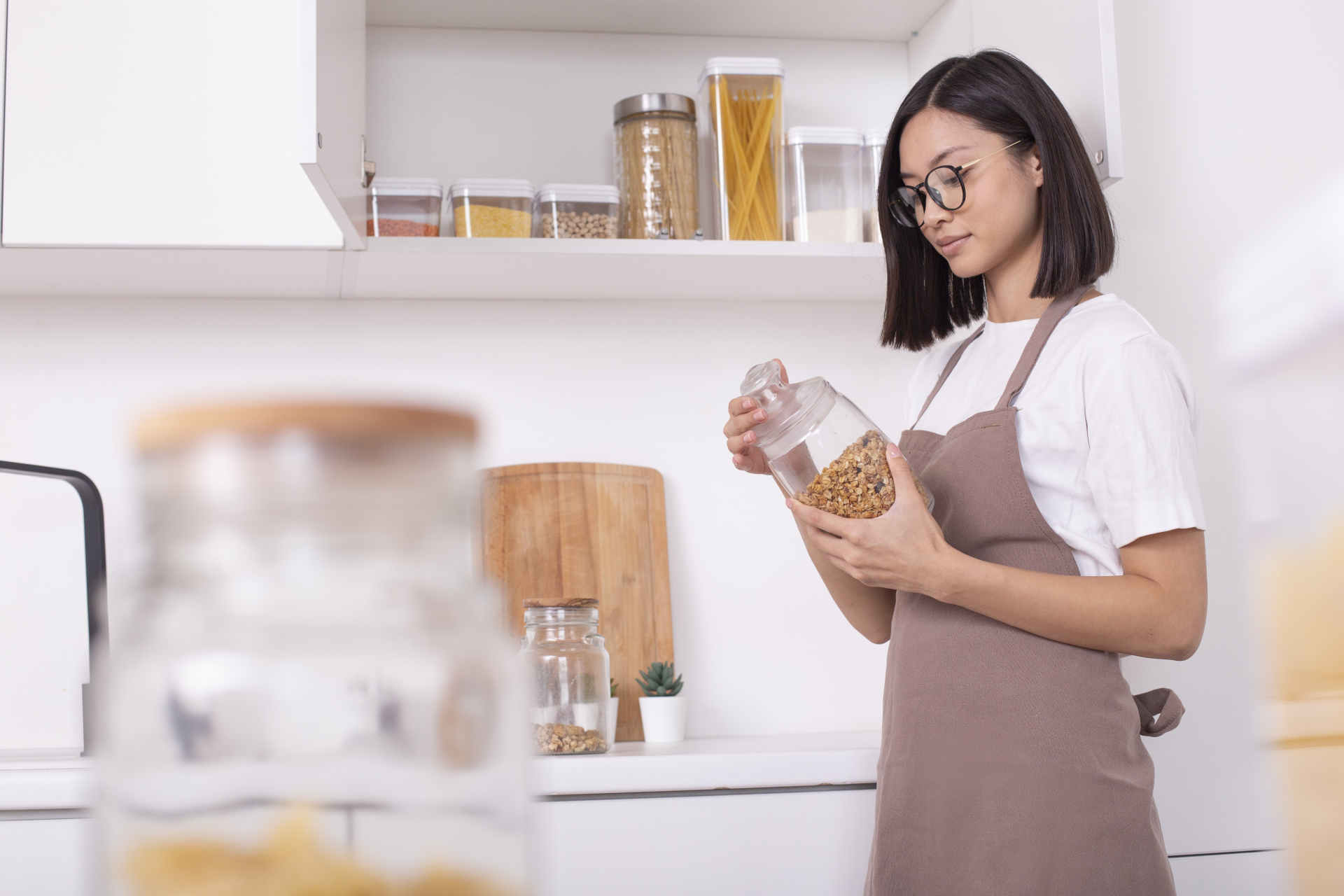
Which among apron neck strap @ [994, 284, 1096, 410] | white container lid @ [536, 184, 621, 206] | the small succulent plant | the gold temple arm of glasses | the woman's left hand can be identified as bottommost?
the small succulent plant

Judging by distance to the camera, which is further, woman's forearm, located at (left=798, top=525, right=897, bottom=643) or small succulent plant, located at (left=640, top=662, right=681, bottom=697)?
small succulent plant, located at (left=640, top=662, right=681, bottom=697)

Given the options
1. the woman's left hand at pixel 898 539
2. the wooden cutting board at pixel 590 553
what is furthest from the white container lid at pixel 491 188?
the woman's left hand at pixel 898 539

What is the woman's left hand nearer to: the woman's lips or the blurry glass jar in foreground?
the woman's lips

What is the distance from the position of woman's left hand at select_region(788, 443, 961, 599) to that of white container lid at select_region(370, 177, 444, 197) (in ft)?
2.39

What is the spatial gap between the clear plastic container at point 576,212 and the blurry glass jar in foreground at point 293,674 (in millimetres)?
1196

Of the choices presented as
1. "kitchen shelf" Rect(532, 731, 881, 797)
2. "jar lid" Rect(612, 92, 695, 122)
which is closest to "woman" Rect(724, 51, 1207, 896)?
"kitchen shelf" Rect(532, 731, 881, 797)

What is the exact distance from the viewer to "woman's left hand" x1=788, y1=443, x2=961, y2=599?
2.61 ft

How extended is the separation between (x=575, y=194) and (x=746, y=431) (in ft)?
2.07

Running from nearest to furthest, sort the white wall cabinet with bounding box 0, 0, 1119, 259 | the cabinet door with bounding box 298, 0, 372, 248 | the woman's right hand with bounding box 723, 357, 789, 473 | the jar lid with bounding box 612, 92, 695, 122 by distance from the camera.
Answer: the woman's right hand with bounding box 723, 357, 789, 473 < the cabinet door with bounding box 298, 0, 372, 248 < the white wall cabinet with bounding box 0, 0, 1119, 259 < the jar lid with bounding box 612, 92, 695, 122

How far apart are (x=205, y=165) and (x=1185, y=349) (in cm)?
123

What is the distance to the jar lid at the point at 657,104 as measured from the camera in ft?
4.59

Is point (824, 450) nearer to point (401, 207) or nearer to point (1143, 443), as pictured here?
point (1143, 443)

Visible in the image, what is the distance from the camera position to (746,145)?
1.40 meters

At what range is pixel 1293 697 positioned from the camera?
1397 millimetres
